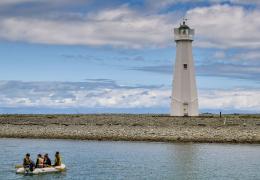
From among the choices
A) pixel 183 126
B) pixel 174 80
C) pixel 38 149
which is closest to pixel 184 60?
pixel 174 80

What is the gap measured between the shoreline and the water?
1974mm

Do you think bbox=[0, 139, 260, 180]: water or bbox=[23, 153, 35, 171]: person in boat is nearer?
bbox=[23, 153, 35, 171]: person in boat

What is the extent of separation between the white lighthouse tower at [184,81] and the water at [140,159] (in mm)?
15831

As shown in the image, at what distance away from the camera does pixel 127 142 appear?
5669 cm

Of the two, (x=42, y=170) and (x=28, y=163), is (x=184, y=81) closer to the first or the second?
(x=42, y=170)

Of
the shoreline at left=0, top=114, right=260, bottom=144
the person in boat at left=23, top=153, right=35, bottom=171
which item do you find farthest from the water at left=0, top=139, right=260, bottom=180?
the shoreline at left=0, top=114, right=260, bottom=144

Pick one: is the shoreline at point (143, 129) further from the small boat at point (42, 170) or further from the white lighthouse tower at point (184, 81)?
the small boat at point (42, 170)

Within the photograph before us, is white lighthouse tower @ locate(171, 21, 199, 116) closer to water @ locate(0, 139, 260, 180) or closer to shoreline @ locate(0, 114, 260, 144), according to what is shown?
shoreline @ locate(0, 114, 260, 144)

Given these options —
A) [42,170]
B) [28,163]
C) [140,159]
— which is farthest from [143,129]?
[28,163]

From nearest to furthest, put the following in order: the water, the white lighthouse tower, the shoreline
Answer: the water < the shoreline < the white lighthouse tower

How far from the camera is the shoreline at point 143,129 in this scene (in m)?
57.0

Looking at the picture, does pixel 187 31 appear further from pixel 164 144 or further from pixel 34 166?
pixel 34 166

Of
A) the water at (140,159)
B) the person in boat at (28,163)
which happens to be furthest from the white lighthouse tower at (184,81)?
the person in boat at (28,163)

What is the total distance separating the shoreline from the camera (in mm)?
57000
